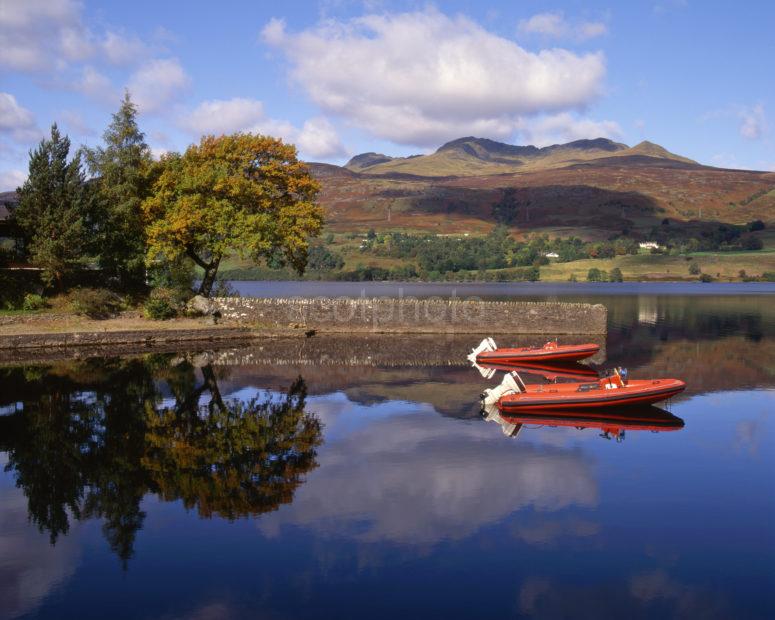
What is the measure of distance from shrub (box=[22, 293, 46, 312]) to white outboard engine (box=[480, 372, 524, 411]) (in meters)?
34.3

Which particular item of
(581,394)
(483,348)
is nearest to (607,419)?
(581,394)

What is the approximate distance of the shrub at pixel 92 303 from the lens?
155ft

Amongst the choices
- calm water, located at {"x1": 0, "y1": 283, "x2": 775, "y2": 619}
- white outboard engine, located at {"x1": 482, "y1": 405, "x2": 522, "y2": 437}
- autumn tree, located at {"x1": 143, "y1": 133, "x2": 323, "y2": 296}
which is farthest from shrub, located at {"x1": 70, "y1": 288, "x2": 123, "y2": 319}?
white outboard engine, located at {"x1": 482, "y1": 405, "x2": 522, "y2": 437}

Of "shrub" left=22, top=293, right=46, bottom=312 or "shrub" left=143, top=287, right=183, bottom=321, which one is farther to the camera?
"shrub" left=143, top=287, right=183, bottom=321

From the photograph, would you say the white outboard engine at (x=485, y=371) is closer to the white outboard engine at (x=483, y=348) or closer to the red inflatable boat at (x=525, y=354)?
the white outboard engine at (x=483, y=348)

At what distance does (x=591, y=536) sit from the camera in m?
15.7

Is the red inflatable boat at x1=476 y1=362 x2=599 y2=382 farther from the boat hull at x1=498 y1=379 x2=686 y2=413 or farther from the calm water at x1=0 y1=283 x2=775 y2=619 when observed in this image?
the boat hull at x1=498 y1=379 x2=686 y2=413

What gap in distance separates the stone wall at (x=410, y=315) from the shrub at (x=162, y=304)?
287 centimetres

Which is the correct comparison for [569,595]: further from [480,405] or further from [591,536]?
[480,405]

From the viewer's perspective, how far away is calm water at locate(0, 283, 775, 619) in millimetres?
13062

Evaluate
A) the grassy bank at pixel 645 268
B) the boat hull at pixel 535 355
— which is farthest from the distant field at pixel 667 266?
the boat hull at pixel 535 355

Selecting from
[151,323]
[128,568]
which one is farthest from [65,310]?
[128,568]

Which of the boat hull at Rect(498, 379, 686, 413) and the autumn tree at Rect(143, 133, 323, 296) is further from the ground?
the autumn tree at Rect(143, 133, 323, 296)

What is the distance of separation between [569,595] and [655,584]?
6.33 ft
